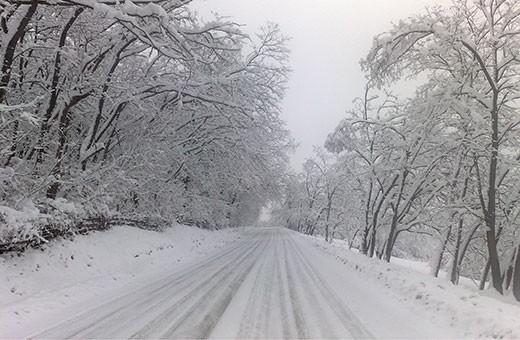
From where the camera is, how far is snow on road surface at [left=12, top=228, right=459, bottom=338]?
20.7 ft

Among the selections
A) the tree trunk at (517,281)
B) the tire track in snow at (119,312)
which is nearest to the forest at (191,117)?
the tree trunk at (517,281)

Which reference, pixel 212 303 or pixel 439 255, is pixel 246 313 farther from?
pixel 439 255

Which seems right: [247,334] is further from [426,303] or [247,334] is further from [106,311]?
[426,303]

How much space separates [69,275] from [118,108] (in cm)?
848

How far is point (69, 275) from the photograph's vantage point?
9.89m

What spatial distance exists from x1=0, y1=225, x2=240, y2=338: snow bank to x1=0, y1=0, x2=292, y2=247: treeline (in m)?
0.77

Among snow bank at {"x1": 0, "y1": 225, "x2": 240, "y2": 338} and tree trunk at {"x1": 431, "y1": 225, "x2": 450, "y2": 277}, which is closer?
snow bank at {"x1": 0, "y1": 225, "x2": 240, "y2": 338}

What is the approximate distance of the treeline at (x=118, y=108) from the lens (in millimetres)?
9461

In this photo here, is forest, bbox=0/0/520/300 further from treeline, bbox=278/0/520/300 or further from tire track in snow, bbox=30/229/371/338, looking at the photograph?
tire track in snow, bbox=30/229/371/338

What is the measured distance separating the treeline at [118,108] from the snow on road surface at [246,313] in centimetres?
324

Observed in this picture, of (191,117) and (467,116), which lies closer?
(467,116)

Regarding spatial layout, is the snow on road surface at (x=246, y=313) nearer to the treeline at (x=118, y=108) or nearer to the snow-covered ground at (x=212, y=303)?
the snow-covered ground at (x=212, y=303)

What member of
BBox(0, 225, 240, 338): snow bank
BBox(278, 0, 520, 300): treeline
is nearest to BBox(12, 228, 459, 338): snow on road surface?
BBox(0, 225, 240, 338): snow bank

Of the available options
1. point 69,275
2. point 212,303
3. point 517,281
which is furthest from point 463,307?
point 69,275
